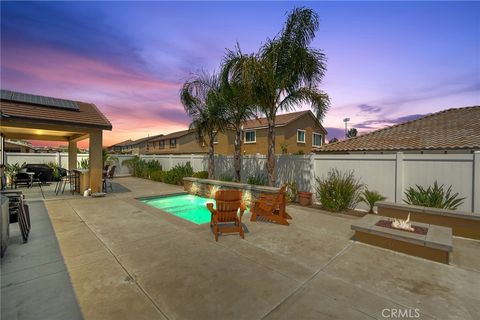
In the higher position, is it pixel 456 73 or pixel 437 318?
pixel 456 73

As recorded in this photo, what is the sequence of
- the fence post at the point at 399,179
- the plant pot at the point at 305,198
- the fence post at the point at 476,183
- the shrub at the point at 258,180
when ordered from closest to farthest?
the fence post at the point at 476,183 < the fence post at the point at 399,179 < the plant pot at the point at 305,198 < the shrub at the point at 258,180

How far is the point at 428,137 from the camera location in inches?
414

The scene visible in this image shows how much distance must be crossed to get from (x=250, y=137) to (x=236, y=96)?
52.2 feet

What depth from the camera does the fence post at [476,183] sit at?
230 inches

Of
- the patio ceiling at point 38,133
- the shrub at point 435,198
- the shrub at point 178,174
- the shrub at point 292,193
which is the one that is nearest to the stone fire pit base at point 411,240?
the shrub at point 435,198

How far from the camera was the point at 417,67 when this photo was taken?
31.8ft

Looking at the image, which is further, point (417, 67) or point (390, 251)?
point (417, 67)

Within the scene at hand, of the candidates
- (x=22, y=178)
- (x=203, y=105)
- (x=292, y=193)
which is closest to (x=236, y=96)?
(x=203, y=105)

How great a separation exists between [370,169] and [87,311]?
334 inches

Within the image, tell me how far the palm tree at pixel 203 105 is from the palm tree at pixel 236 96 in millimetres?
675

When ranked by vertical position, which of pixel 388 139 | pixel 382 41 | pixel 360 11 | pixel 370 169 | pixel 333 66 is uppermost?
pixel 360 11

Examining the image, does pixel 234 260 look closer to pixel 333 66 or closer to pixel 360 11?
pixel 333 66

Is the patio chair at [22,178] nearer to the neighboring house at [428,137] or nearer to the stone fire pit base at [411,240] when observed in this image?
the stone fire pit base at [411,240]

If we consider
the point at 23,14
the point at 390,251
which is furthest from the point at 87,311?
the point at 23,14
